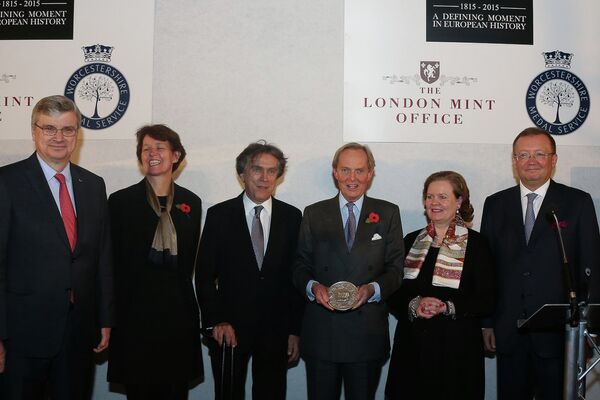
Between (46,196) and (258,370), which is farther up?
(46,196)

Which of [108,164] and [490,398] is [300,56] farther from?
[490,398]

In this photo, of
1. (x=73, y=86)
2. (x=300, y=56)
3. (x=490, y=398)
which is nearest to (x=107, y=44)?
(x=73, y=86)

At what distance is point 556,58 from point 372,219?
7.65 feet

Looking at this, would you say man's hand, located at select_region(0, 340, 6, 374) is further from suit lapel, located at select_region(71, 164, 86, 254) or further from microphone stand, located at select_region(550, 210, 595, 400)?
microphone stand, located at select_region(550, 210, 595, 400)

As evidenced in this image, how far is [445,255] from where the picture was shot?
3506mm

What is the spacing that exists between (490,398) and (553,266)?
65.1 inches

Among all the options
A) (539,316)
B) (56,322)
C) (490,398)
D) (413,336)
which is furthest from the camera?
(490,398)

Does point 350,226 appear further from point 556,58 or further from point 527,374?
point 556,58

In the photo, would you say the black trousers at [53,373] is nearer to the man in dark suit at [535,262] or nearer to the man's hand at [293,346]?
the man's hand at [293,346]

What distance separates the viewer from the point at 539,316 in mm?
2770

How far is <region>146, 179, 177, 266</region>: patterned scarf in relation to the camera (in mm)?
3512

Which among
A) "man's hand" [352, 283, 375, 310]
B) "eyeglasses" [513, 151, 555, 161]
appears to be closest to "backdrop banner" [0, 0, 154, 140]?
"man's hand" [352, 283, 375, 310]

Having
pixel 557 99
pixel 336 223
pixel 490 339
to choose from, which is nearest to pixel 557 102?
pixel 557 99

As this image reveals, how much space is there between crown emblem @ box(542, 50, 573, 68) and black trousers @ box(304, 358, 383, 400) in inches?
110
